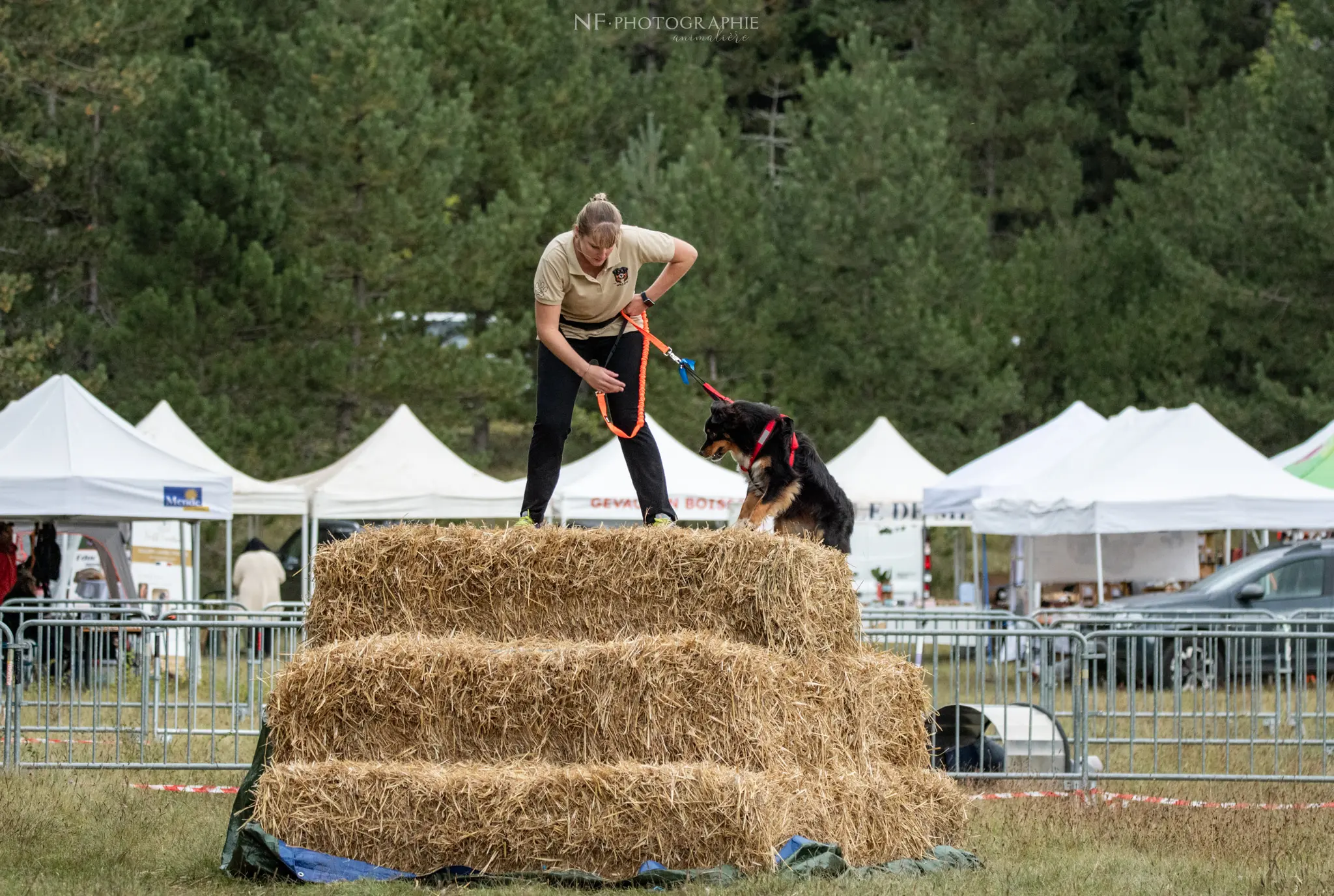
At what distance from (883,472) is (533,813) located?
61.5 feet

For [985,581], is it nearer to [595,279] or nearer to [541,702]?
[595,279]

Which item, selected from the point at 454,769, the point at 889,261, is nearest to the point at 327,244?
the point at 889,261

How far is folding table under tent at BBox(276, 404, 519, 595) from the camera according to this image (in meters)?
20.5

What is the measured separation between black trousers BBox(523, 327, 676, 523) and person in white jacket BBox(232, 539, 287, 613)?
11.6 metres

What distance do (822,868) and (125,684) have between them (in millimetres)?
6160

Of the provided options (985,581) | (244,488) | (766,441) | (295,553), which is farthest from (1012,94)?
(766,441)

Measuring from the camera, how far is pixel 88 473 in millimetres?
14688

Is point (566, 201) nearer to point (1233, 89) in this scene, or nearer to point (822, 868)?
point (1233, 89)

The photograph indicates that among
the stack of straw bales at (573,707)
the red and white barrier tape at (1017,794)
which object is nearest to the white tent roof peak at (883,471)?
the red and white barrier tape at (1017,794)

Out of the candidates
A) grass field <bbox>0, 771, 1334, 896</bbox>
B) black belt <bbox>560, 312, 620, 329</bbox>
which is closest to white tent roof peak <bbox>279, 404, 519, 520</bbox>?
grass field <bbox>0, 771, 1334, 896</bbox>

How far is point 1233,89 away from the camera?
122 feet

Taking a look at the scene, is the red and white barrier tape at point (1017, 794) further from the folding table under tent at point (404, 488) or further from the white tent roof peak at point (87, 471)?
the folding table under tent at point (404, 488)

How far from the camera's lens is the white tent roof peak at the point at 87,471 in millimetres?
14484

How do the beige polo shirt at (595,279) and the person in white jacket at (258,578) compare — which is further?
the person in white jacket at (258,578)
